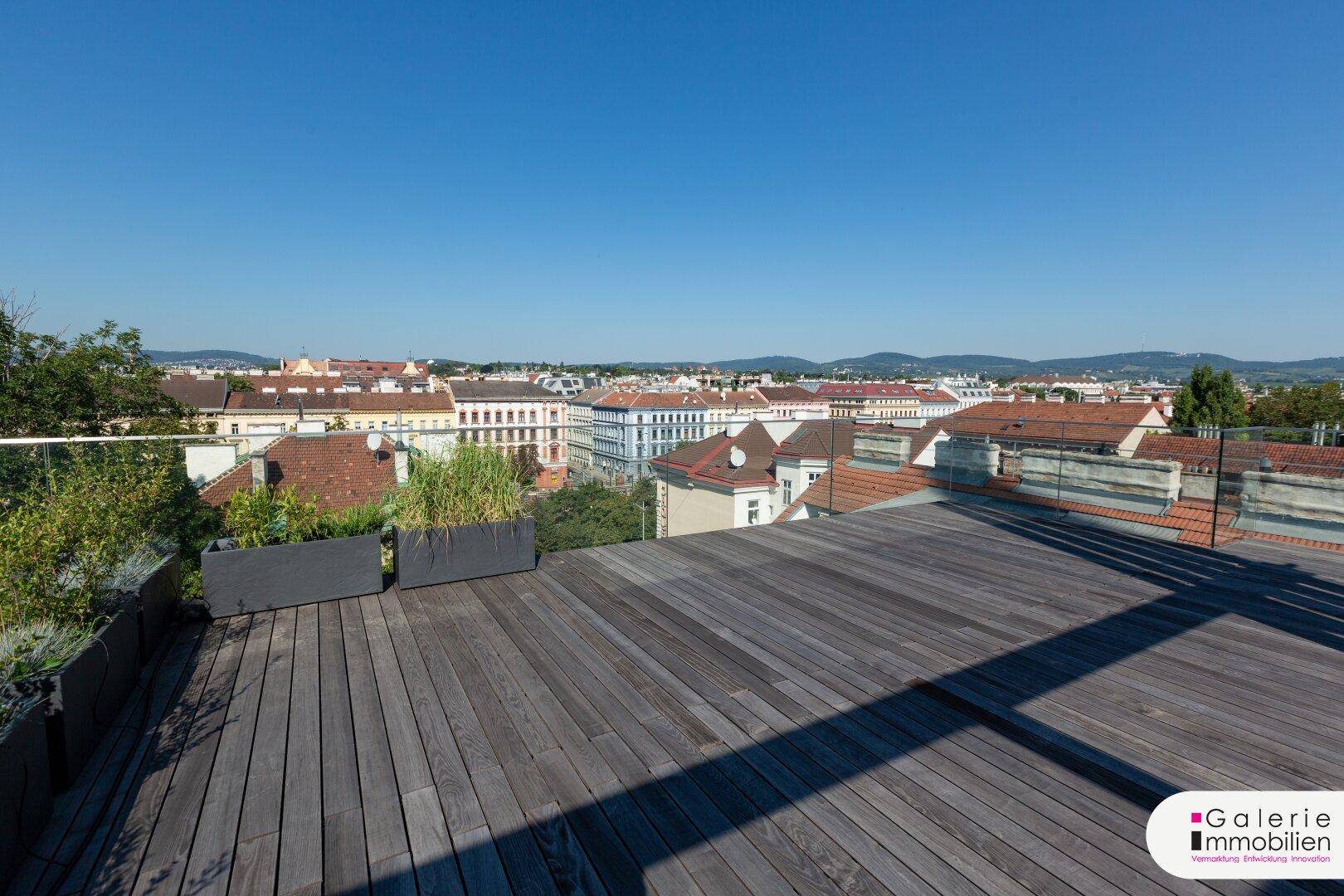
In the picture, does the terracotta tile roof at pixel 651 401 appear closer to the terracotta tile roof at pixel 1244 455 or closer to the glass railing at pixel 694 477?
the glass railing at pixel 694 477

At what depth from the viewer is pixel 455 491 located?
11.3 feet

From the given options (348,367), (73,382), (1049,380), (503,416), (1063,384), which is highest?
(348,367)

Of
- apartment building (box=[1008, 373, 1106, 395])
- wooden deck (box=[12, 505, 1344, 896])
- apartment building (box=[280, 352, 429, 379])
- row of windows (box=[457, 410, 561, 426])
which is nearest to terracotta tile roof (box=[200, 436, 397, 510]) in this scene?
wooden deck (box=[12, 505, 1344, 896])

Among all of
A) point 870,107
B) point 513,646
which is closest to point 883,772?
point 513,646

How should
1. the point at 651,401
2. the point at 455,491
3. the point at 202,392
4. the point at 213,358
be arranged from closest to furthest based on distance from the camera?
1. the point at 455,491
2. the point at 202,392
3. the point at 651,401
4. the point at 213,358

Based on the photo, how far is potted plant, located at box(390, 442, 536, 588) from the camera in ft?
11.0

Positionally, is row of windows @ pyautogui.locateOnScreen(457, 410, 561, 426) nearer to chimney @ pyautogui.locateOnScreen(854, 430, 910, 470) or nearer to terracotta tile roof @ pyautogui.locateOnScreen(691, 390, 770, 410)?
terracotta tile roof @ pyautogui.locateOnScreen(691, 390, 770, 410)

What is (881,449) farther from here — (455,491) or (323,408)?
(323,408)

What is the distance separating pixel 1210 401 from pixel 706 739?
42927 mm

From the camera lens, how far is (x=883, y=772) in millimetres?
1760

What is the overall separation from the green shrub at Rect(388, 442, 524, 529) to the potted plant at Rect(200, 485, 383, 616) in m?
0.25

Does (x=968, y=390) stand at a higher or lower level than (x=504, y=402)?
higher

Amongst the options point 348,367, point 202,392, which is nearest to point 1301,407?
point 202,392

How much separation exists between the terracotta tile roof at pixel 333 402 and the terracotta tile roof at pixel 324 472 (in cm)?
3981
